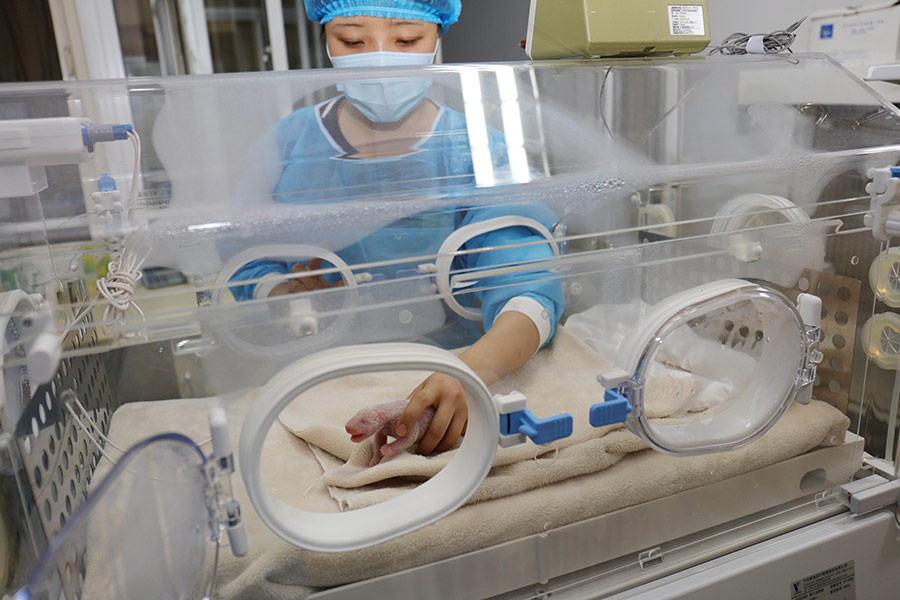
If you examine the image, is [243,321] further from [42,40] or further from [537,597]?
[42,40]

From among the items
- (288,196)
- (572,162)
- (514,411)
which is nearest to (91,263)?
(288,196)

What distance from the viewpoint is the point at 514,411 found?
2.01 ft

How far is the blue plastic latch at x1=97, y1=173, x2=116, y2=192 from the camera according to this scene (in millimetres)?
689

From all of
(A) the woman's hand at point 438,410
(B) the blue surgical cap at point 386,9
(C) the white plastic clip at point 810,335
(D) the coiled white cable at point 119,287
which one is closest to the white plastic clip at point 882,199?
(C) the white plastic clip at point 810,335

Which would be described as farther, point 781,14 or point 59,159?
point 781,14

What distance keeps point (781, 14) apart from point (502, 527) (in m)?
1.40

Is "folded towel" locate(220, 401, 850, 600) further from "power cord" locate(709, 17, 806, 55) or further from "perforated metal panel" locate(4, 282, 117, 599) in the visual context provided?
"power cord" locate(709, 17, 806, 55)

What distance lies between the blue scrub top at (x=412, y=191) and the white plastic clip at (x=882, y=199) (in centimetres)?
41

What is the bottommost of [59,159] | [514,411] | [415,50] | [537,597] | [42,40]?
[537,597]

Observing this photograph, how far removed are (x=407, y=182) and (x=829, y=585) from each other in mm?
728

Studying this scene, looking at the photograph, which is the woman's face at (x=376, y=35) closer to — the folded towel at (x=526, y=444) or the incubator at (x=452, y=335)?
the incubator at (x=452, y=335)

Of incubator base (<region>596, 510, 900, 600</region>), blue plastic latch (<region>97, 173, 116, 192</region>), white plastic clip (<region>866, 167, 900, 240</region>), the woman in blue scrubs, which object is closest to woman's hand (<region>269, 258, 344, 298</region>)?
the woman in blue scrubs

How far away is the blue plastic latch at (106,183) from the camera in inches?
27.1

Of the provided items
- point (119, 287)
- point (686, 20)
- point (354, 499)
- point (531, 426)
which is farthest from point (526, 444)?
point (686, 20)
